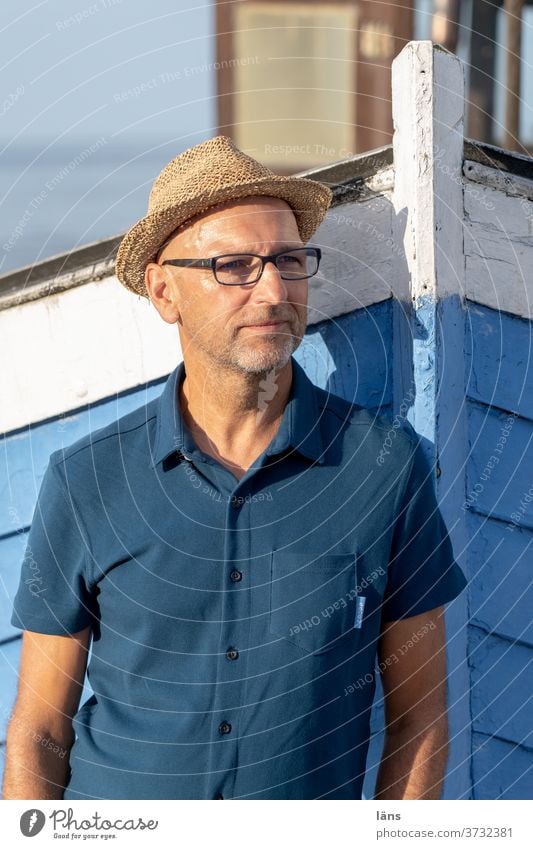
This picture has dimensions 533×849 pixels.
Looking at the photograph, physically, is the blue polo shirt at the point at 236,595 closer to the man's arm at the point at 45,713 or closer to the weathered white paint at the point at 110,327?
the man's arm at the point at 45,713

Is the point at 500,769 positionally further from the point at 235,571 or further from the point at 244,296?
the point at 244,296

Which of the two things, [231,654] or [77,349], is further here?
[77,349]

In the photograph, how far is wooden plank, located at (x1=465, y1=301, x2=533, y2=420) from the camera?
251cm

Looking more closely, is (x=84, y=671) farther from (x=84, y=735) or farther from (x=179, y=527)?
(x=179, y=527)

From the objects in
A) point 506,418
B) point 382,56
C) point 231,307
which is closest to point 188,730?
point 231,307

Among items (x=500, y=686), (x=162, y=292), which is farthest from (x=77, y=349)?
(x=500, y=686)

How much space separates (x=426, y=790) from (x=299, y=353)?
0.90m

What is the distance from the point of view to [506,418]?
2.56 m

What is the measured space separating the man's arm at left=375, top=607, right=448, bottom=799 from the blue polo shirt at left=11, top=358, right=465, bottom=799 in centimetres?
4

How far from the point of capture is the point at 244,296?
2.16 meters

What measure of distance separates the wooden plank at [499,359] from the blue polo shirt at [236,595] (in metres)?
0.34

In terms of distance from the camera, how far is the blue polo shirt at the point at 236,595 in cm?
214

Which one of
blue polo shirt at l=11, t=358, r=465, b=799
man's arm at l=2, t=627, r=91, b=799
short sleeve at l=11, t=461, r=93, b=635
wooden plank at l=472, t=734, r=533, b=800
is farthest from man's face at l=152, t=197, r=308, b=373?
wooden plank at l=472, t=734, r=533, b=800

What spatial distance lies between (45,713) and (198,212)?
966 mm
